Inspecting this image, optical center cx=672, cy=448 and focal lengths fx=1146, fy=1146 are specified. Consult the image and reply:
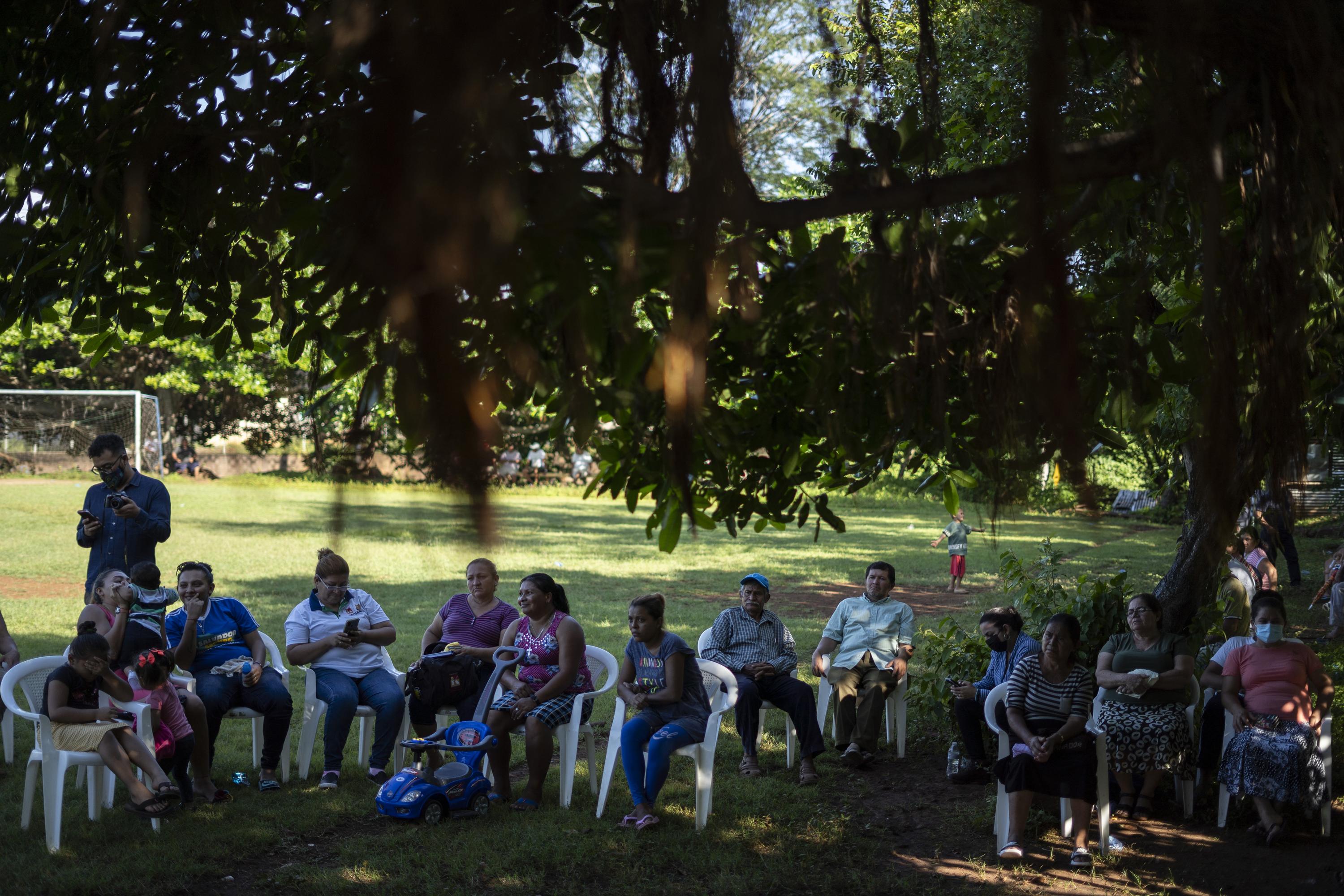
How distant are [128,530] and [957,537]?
9989 millimetres

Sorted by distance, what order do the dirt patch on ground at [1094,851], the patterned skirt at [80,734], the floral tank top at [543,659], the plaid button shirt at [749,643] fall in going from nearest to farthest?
the dirt patch on ground at [1094,851]
the patterned skirt at [80,734]
the floral tank top at [543,659]
the plaid button shirt at [749,643]

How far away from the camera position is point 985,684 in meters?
5.92

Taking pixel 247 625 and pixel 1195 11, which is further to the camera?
pixel 247 625

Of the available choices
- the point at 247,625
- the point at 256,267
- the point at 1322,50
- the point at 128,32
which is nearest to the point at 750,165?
the point at 1322,50

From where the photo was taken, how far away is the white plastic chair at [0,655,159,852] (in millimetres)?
4629

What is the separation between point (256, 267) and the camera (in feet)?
9.84

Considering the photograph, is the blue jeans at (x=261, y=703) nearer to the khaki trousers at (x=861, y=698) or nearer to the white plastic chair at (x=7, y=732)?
the white plastic chair at (x=7, y=732)

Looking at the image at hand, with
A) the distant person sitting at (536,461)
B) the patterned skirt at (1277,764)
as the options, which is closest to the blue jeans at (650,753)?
the patterned skirt at (1277,764)

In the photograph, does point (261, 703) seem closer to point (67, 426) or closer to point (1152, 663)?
point (1152, 663)

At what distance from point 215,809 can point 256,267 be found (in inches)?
126

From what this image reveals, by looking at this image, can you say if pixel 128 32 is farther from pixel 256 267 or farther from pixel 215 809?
pixel 215 809

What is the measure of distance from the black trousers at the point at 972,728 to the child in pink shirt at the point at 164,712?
12.3 ft

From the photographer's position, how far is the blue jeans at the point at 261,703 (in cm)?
553

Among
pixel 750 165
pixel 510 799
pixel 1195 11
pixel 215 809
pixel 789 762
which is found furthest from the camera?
pixel 789 762
